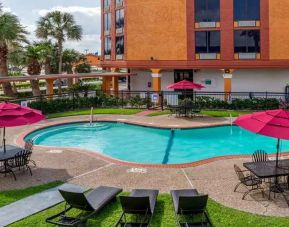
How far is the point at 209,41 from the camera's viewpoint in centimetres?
3194

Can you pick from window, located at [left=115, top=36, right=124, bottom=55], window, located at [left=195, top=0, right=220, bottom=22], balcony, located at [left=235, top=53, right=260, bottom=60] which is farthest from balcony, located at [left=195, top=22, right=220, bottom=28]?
window, located at [left=115, top=36, right=124, bottom=55]

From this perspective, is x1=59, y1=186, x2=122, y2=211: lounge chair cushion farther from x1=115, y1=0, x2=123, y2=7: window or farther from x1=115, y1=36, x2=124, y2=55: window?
x1=115, y1=0, x2=123, y2=7: window

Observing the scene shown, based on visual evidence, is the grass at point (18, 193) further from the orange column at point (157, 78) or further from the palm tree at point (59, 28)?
the palm tree at point (59, 28)

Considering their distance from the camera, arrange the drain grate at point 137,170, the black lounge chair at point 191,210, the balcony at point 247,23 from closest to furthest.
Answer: the black lounge chair at point 191,210 → the drain grate at point 137,170 → the balcony at point 247,23

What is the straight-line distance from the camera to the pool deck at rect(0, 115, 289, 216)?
32.6 ft

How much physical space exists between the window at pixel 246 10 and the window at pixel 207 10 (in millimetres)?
1562

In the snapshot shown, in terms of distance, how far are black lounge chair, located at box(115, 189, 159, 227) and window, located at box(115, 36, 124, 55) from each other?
93.0 feet

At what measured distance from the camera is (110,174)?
40.5 ft

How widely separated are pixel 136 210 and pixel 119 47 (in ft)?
96.0

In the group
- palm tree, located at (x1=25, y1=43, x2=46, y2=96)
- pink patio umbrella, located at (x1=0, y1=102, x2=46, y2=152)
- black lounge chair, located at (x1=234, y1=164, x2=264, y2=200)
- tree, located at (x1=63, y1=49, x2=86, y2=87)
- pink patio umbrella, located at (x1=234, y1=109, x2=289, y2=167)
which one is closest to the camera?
pink patio umbrella, located at (x1=234, y1=109, x2=289, y2=167)

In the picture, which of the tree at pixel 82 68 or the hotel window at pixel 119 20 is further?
the tree at pixel 82 68

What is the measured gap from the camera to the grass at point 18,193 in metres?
10.0

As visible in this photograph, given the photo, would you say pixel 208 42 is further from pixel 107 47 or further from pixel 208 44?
pixel 107 47

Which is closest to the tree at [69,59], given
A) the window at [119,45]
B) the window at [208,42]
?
the window at [119,45]
